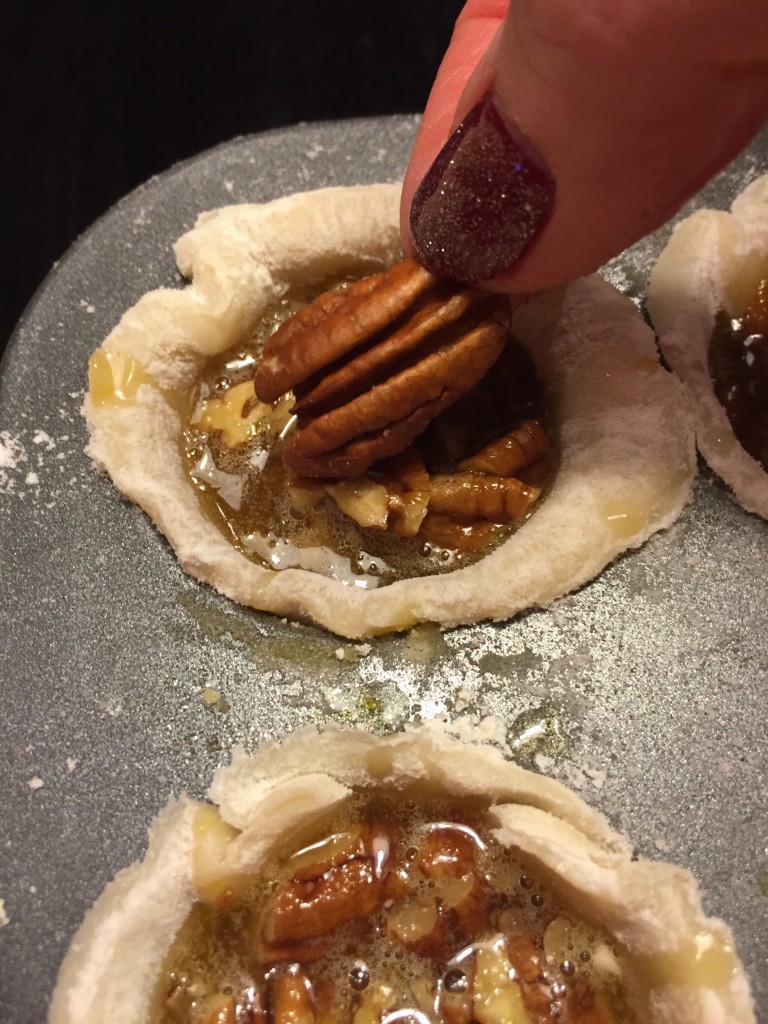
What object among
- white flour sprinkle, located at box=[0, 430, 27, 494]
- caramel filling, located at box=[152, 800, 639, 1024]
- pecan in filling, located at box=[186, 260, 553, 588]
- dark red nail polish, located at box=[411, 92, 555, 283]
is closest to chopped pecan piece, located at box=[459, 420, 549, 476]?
pecan in filling, located at box=[186, 260, 553, 588]

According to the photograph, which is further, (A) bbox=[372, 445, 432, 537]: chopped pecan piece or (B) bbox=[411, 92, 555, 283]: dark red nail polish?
(A) bbox=[372, 445, 432, 537]: chopped pecan piece

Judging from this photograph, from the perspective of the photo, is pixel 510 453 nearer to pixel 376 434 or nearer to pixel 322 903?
pixel 376 434

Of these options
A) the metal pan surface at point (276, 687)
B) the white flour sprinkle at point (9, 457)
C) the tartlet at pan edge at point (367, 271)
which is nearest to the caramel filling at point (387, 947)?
the metal pan surface at point (276, 687)

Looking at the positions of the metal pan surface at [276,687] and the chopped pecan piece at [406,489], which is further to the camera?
the chopped pecan piece at [406,489]

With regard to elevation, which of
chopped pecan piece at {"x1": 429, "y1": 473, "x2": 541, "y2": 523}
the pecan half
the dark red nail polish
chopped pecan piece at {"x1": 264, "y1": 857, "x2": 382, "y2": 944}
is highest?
the dark red nail polish

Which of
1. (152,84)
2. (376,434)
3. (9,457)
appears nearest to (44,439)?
(9,457)

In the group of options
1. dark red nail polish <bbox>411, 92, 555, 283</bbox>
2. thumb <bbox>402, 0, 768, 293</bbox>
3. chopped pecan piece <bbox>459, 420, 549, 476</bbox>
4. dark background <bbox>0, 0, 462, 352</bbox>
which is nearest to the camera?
thumb <bbox>402, 0, 768, 293</bbox>

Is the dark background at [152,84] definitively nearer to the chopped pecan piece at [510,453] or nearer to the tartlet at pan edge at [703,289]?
the tartlet at pan edge at [703,289]

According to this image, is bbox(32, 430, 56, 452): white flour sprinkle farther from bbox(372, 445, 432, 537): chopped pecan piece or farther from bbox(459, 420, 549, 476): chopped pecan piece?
bbox(459, 420, 549, 476): chopped pecan piece
